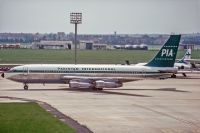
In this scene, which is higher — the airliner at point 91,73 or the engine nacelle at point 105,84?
the airliner at point 91,73

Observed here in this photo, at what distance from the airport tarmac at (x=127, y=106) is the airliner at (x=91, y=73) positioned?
52.7 inches

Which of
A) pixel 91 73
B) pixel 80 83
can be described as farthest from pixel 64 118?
pixel 91 73

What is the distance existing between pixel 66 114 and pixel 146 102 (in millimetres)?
13284

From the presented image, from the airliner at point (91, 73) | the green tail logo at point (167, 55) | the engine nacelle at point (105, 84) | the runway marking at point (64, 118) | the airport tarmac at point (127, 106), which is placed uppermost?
the green tail logo at point (167, 55)

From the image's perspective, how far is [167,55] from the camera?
70.1 m

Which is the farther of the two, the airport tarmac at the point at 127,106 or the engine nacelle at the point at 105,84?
the engine nacelle at the point at 105,84

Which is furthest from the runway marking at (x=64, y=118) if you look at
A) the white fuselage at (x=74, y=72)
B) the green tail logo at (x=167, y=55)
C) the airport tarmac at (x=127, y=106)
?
the green tail logo at (x=167, y=55)

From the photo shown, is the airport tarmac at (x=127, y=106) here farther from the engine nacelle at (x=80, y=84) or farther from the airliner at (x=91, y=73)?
the airliner at (x=91, y=73)

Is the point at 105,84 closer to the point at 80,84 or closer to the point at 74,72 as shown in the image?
the point at 80,84

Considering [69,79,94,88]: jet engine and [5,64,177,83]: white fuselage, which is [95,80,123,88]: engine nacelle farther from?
[5,64,177,83]: white fuselage

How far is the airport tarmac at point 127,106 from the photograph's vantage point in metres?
37.2

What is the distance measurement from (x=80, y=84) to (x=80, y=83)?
0.18 m

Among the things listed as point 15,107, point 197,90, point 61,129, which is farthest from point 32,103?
point 197,90

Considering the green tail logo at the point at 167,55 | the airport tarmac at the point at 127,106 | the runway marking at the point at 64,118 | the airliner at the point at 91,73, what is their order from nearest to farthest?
1. the runway marking at the point at 64,118
2. the airport tarmac at the point at 127,106
3. the airliner at the point at 91,73
4. the green tail logo at the point at 167,55
